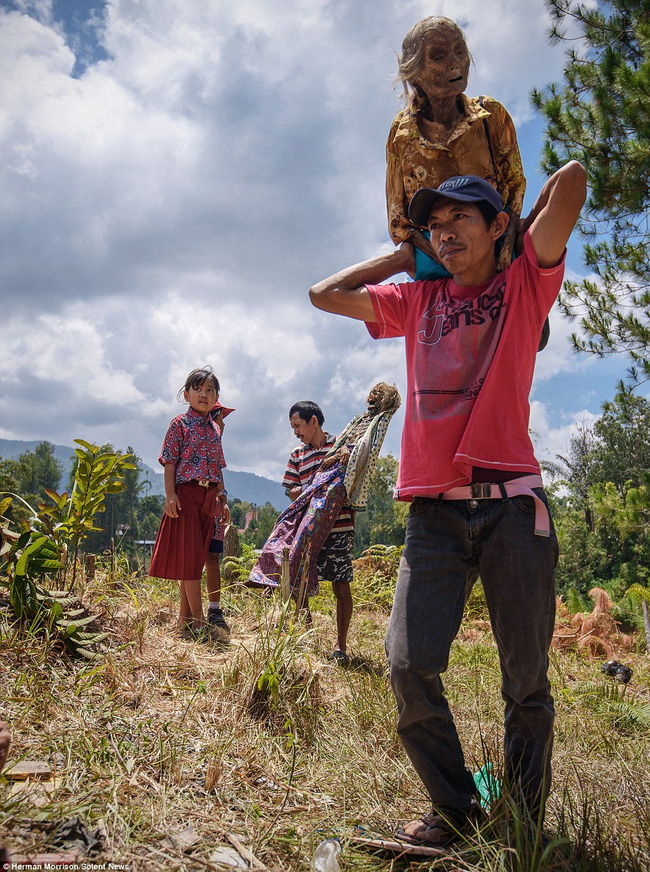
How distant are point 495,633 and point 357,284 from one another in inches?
51.3

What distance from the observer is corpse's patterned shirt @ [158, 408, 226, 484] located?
15.9 feet

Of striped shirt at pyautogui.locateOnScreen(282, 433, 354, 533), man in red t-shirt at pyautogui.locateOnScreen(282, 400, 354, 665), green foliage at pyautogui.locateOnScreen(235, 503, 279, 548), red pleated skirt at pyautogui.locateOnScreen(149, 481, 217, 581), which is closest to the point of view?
man in red t-shirt at pyautogui.locateOnScreen(282, 400, 354, 665)

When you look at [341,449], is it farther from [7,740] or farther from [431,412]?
[7,740]

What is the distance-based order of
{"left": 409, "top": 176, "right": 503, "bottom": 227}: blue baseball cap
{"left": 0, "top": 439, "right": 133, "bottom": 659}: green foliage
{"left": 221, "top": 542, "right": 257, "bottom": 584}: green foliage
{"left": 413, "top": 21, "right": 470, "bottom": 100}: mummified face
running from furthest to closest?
1. {"left": 221, "top": 542, "right": 257, "bottom": 584}: green foliage
2. {"left": 0, "top": 439, "right": 133, "bottom": 659}: green foliage
3. {"left": 413, "top": 21, "right": 470, "bottom": 100}: mummified face
4. {"left": 409, "top": 176, "right": 503, "bottom": 227}: blue baseball cap

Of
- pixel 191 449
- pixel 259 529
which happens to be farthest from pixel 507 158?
pixel 259 529

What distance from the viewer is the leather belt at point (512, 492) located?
6.38 feet

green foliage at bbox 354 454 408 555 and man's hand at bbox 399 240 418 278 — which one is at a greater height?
green foliage at bbox 354 454 408 555

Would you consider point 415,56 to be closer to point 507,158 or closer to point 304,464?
point 507,158

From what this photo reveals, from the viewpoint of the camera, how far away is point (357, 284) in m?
2.42

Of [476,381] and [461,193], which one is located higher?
[461,193]

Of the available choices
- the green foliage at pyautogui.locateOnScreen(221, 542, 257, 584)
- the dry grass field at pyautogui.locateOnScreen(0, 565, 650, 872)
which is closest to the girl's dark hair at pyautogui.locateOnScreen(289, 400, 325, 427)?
the dry grass field at pyautogui.locateOnScreen(0, 565, 650, 872)

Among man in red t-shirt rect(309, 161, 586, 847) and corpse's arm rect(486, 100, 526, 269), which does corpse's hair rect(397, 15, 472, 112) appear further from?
man in red t-shirt rect(309, 161, 586, 847)

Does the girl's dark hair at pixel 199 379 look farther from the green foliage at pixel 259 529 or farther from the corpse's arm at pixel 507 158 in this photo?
the green foliage at pixel 259 529

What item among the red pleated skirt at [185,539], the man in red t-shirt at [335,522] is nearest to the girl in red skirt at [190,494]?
the red pleated skirt at [185,539]
